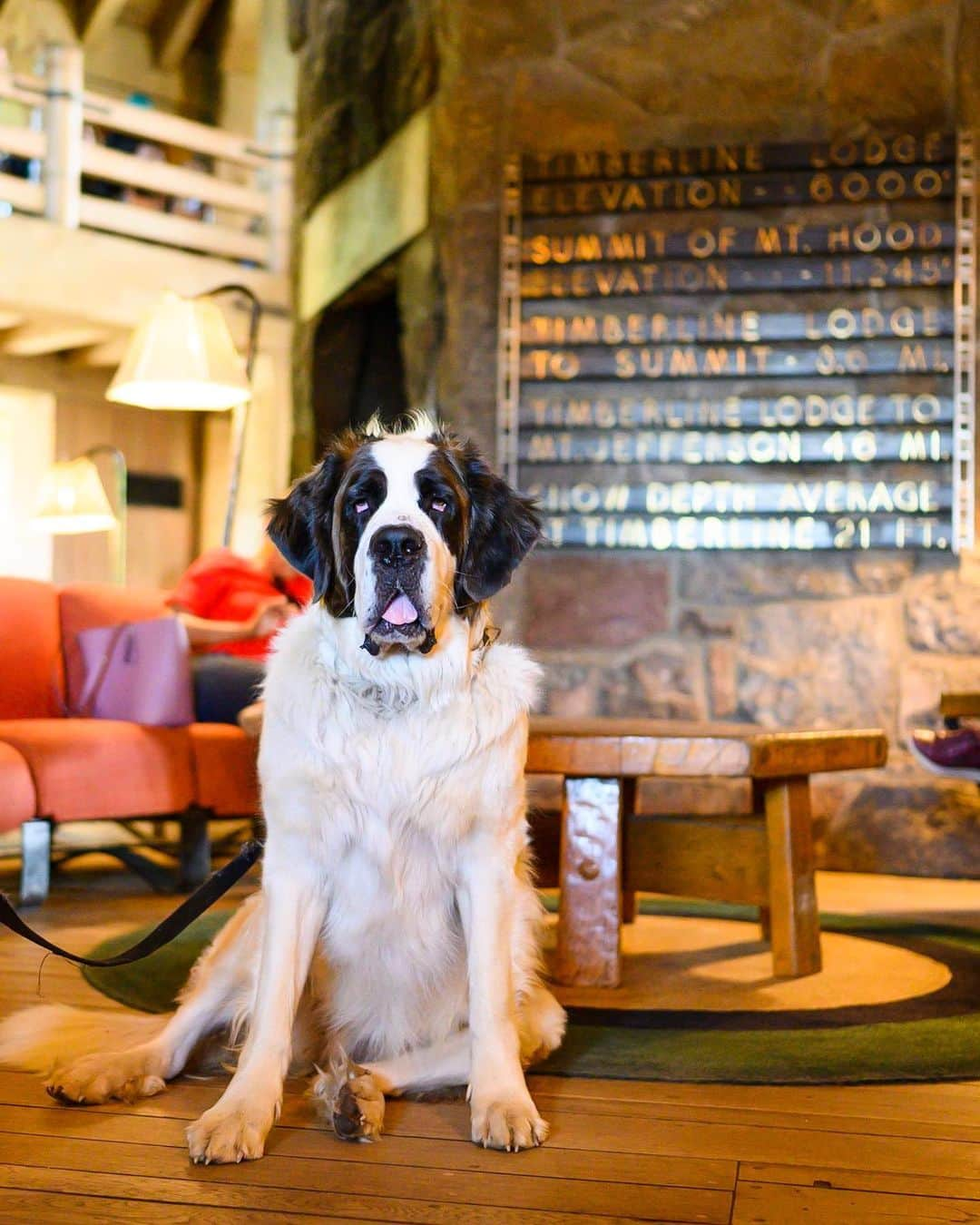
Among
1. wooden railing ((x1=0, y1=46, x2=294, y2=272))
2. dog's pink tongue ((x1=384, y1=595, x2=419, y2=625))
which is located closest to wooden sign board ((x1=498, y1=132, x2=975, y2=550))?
dog's pink tongue ((x1=384, y1=595, x2=419, y2=625))

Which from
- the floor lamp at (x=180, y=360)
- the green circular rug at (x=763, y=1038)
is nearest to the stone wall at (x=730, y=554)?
the floor lamp at (x=180, y=360)

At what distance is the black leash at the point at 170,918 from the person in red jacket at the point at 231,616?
2.19 metres

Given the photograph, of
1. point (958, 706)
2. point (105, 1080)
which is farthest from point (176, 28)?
point (105, 1080)

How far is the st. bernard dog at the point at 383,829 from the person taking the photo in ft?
6.50

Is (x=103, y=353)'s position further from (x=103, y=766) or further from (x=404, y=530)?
(x=404, y=530)

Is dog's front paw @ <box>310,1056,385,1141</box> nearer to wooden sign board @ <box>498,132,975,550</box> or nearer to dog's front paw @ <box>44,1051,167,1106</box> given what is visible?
dog's front paw @ <box>44,1051,167,1106</box>

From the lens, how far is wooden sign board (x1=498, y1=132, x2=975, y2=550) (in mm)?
4820

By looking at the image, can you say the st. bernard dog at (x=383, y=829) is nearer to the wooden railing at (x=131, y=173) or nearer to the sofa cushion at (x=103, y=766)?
the sofa cushion at (x=103, y=766)

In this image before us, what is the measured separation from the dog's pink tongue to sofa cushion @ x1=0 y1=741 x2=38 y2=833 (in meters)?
2.19

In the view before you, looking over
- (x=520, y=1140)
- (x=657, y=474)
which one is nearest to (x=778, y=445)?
(x=657, y=474)

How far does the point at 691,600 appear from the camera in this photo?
16.4 ft

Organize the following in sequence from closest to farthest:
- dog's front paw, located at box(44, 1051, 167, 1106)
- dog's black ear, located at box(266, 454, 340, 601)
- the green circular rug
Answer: dog's front paw, located at box(44, 1051, 167, 1106), dog's black ear, located at box(266, 454, 340, 601), the green circular rug

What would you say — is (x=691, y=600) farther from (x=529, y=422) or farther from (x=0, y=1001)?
(x=0, y=1001)

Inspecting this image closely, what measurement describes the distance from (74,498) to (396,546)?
5241 millimetres
